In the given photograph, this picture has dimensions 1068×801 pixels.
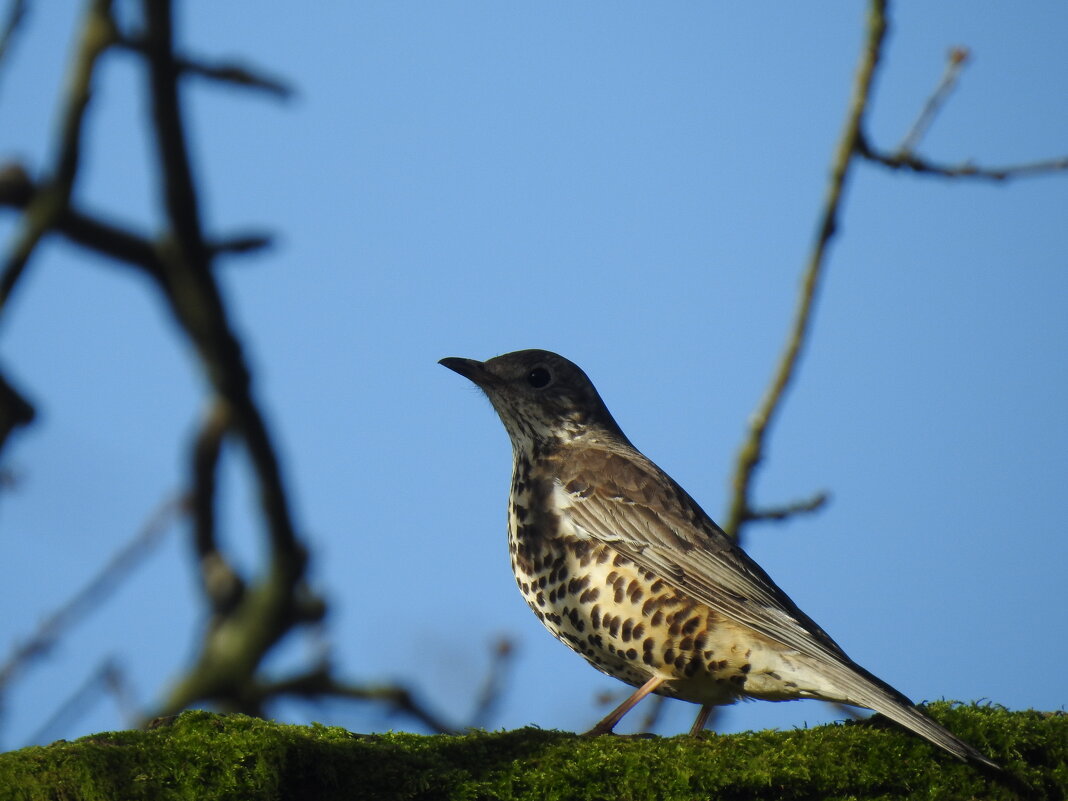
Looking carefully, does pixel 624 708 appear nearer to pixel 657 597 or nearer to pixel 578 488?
pixel 657 597

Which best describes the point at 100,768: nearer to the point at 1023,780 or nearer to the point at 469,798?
the point at 469,798

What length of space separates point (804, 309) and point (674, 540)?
109cm

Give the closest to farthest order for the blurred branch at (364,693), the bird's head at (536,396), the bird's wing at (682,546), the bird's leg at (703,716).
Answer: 1. the bird's wing at (682,546)
2. the bird's leg at (703,716)
3. the bird's head at (536,396)
4. the blurred branch at (364,693)

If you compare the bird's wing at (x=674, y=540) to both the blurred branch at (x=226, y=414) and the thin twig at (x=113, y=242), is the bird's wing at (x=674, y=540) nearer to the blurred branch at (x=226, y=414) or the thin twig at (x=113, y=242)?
the blurred branch at (x=226, y=414)

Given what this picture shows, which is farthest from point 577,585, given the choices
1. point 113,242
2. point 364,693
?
point 113,242

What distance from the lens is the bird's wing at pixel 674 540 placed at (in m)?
4.47

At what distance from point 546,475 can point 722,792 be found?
2.15 m

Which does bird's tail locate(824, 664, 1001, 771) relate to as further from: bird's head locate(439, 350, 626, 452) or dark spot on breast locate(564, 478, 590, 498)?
bird's head locate(439, 350, 626, 452)

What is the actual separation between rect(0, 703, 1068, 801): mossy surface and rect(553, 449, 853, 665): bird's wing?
68 cm

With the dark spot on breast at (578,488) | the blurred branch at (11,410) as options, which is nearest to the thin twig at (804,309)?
the dark spot on breast at (578,488)

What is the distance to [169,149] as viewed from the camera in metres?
5.72

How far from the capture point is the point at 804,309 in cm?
505

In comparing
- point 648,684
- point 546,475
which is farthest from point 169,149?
point 648,684

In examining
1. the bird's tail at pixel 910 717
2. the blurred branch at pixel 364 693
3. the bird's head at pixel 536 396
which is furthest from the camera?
the blurred branch at pixel 364 693
